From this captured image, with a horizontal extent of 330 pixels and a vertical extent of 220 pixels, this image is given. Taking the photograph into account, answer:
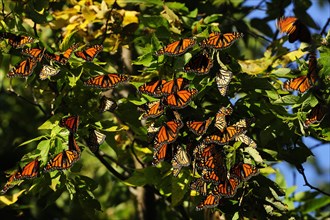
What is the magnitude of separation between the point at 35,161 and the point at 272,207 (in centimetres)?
96

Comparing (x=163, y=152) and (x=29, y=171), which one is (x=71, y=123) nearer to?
(x=29, y=171)

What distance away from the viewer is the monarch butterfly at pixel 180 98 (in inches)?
113

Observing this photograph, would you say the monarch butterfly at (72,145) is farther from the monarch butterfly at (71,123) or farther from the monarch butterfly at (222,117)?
the monarch butterfly at (222,117)

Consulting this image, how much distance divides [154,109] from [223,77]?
29 cm

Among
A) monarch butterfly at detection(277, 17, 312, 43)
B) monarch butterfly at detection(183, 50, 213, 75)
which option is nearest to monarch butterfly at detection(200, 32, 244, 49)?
monarch butterfly at detection(183, 50, 213, 75)

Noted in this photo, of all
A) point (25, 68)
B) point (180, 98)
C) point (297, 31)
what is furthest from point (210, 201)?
point (25, 68)

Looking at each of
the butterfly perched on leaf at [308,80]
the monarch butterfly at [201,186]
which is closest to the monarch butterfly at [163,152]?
the monarch butterfly at [201,186]

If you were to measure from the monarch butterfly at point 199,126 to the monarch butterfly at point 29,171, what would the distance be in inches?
23.9

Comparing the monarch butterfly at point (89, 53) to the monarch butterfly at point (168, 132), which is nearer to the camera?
the monarch butterfly at point (168, 132)

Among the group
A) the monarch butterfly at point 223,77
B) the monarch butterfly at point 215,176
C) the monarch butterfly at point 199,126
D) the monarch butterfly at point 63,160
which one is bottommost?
the monarch butterfly at point 63,160

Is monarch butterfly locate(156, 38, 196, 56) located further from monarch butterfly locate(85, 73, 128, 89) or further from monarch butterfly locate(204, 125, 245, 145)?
monarch butterfly locate(204, 125, 245, 145)

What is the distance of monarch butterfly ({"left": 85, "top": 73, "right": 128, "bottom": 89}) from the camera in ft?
10.1

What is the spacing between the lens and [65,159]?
2.93 m

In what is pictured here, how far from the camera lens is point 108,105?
10.5 feet
